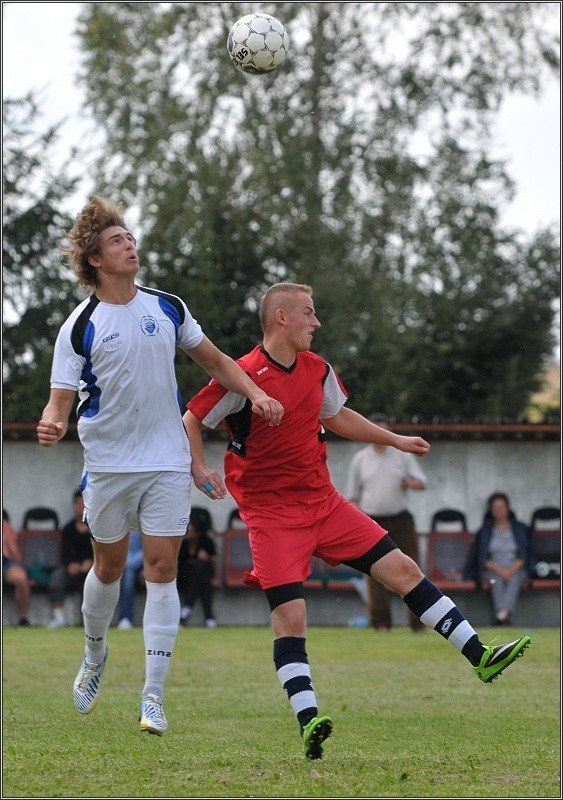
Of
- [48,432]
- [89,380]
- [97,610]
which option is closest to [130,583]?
[97,610]

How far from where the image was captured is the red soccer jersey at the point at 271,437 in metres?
6.62

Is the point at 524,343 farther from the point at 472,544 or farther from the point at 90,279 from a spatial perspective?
the point at 90,279

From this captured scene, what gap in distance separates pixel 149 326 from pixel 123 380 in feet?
0.99

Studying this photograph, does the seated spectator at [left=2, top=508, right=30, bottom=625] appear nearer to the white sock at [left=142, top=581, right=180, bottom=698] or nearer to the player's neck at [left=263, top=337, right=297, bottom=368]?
the white sock at [left=142, top=581, right=180, bottom=698]

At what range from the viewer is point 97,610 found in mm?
7008

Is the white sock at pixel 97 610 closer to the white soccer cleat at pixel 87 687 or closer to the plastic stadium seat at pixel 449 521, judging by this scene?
the white soccer cleat at pixel 87 687

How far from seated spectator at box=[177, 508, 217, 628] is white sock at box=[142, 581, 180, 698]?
1059 centimetres

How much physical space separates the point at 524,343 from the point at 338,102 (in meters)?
7.59

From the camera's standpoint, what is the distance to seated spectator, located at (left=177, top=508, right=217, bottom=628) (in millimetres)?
17281

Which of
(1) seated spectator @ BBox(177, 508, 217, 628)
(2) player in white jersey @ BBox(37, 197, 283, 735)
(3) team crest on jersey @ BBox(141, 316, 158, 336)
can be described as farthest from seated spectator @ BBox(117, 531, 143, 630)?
(3) team crest on jersey @ BBox(141, 316, 158, 336)

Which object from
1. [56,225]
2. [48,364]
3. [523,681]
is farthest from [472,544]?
[56,225]

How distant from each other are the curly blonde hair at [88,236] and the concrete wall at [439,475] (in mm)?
12295

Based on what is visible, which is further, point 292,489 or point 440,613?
point 292,489

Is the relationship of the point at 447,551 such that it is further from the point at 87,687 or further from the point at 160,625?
the point at 160,625
